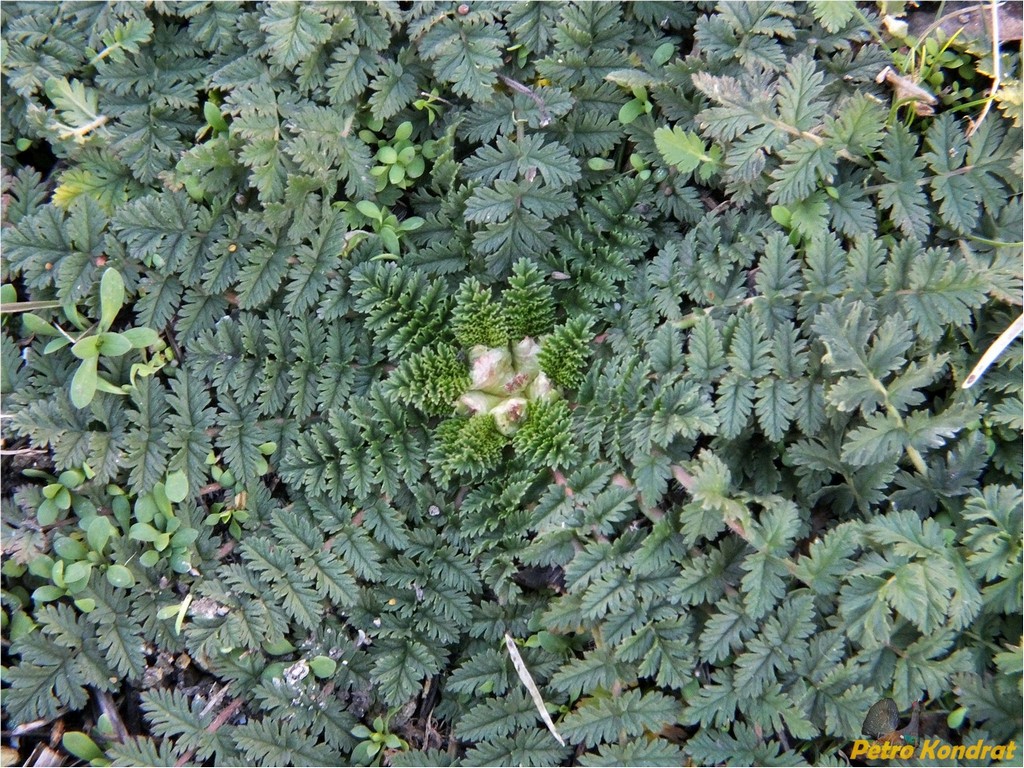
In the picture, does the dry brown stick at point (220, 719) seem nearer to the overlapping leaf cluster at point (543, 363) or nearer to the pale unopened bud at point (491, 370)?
the overlapping leaf cluster at point (543, 363)

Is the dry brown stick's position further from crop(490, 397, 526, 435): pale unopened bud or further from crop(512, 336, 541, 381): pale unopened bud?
crop(512, 336, 541, 381): pale unopened bud

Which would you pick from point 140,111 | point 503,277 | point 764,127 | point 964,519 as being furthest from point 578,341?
point 140,111

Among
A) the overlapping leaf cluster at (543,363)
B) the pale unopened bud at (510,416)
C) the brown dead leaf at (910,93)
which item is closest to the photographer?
the overlapping leaf cluster at (543,363)

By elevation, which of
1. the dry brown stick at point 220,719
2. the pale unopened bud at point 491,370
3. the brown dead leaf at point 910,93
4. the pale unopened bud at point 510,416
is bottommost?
the dry brown stick at point 220,719

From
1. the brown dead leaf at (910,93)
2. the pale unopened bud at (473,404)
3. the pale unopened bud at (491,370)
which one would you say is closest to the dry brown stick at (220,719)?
the pale unopened bud at (473,404)

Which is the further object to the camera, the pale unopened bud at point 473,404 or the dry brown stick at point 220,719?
the pale unopened bud at point 473,404

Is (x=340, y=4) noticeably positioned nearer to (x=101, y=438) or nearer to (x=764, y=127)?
(x=764, y=127)
